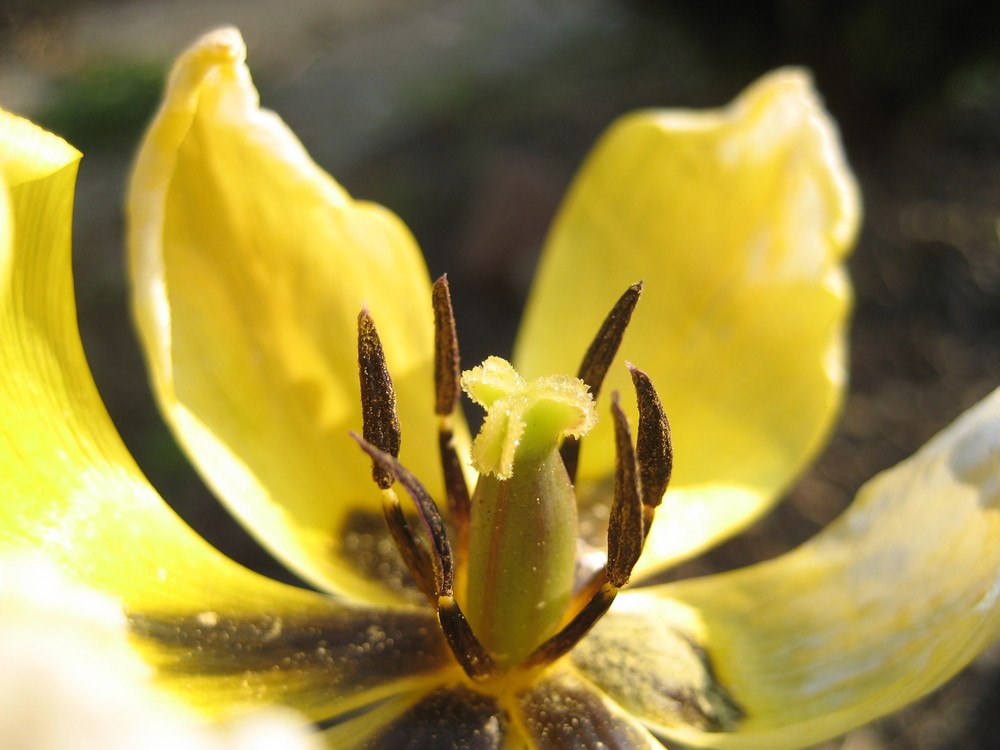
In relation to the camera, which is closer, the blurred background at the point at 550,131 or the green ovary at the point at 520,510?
the green ovary at the point at 520,510

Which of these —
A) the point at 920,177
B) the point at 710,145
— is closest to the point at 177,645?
the point at 710,145

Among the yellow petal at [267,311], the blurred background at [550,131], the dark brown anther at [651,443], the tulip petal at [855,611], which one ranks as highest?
the blurred background at [550,131]

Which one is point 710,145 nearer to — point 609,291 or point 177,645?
point 609,291

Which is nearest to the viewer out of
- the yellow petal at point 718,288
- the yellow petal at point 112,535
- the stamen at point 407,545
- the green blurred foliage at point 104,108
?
the yellow petal at point 112,535

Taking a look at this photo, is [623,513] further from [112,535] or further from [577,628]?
[112,535]

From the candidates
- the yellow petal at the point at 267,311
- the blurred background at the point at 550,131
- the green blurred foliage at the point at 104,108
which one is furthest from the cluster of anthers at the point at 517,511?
the green blurred foliage at the point at 104,108

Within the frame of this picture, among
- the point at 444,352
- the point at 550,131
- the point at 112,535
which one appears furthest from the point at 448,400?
the point at 550,131

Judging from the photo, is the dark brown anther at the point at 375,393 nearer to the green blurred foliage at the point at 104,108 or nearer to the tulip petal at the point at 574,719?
the tulip petal at the point at 574,719
